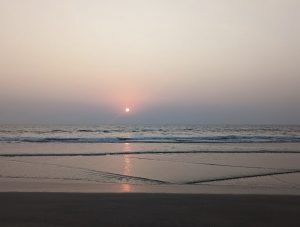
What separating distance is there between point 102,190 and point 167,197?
194 cm

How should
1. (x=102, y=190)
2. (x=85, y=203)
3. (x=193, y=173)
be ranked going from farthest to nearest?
1. (x=193, y=173)
2. (x=102, y=190)
3. (x=85, y=203)

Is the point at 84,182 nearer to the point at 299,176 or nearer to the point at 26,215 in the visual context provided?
the point at 26,215


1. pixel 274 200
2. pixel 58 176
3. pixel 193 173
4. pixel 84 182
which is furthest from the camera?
pixel 193 173

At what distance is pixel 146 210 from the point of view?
7391 millimetres

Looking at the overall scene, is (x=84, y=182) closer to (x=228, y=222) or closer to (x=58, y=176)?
(x=58, y=176)

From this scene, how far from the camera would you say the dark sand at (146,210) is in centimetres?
644

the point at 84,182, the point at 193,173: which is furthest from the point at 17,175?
the point at 193,173

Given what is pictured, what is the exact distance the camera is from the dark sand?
6.44m

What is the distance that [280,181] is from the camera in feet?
41.1

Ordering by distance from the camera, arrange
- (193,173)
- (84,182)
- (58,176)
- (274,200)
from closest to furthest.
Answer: (274,200) < (84,182) < (58,176) < (193,173)

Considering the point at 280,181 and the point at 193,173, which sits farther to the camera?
the point at 193,173

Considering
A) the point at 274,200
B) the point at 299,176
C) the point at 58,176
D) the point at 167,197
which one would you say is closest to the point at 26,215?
the point at 167,197

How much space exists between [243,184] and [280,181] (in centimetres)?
142

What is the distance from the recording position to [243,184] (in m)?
11.9
